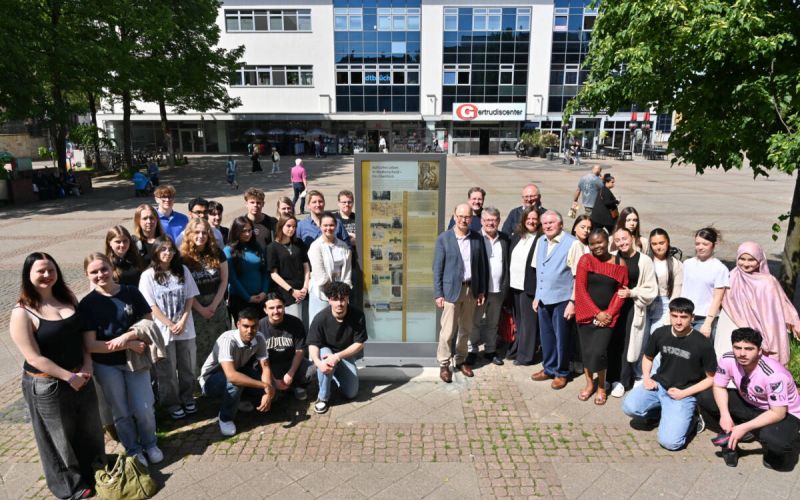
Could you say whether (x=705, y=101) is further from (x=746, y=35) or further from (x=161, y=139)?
(x=161, y=139)

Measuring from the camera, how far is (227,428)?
480 cm

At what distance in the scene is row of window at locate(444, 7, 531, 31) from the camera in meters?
43.0

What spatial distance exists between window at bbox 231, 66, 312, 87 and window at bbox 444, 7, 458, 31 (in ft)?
31.8

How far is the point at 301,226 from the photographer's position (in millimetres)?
6484

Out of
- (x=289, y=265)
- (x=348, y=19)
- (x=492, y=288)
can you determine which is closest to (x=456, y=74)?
(x=348, y=19)

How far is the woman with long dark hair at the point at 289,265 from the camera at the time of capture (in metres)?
5.91

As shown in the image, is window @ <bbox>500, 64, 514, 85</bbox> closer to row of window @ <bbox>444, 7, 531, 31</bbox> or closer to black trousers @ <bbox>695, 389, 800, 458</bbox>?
row of window @ <bbox>444, 7, 531, 31</bbox>

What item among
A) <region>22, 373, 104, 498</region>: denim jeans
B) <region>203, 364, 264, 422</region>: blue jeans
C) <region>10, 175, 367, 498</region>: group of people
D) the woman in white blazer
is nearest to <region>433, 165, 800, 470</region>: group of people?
the woman in white blazer

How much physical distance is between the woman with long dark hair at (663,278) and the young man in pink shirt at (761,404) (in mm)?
977

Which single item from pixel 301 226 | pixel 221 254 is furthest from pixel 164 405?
pixel 301 226

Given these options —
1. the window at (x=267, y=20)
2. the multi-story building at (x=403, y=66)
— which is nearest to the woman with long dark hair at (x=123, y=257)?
the multi-story building at (x=403, y=66)

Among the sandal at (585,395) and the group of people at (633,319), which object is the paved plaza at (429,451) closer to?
the sandal at (585,395)

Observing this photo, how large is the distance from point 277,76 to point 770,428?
146 feet

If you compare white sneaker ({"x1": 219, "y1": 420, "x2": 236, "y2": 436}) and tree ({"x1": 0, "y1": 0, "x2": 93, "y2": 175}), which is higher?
tree ({"x1": 0, "y1": 0, "x2": 93, "y2": 175})
